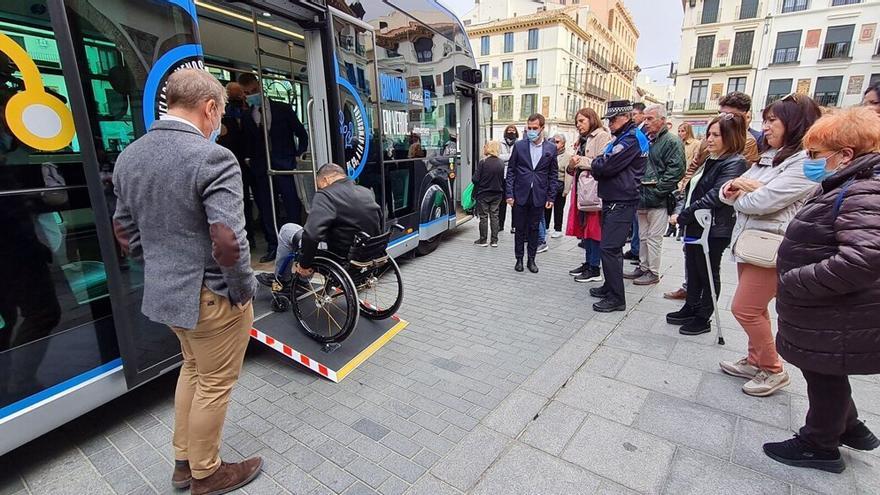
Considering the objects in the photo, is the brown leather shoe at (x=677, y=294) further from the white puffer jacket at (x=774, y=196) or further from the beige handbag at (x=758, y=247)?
the beige handbag at (x=758, y=247)

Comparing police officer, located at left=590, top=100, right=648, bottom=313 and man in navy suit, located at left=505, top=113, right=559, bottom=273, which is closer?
police officer, located at left=590, top=100, right=648, bottom=313

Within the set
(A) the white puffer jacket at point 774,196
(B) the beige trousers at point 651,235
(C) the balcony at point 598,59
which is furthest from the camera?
(C) the balcony at point 598,59

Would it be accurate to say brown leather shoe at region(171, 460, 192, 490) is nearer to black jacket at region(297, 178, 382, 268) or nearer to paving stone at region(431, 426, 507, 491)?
paving stone at region(431, 426, 507, 491)

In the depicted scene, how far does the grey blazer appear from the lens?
163 centimetres

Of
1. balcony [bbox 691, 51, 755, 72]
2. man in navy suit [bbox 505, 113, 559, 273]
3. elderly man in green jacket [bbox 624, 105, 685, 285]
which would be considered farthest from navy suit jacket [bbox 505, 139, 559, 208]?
balcony [bbox 691, 51, 755, 72]

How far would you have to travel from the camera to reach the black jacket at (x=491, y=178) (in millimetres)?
6430

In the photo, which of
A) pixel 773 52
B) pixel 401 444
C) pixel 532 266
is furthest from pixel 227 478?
pixel 773 52

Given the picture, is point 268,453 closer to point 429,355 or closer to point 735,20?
point 429,355

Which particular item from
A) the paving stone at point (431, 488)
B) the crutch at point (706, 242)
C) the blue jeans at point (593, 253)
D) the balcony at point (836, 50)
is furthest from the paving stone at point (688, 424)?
the balcony at point (836, 50)

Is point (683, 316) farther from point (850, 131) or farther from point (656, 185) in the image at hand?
point (850, 131)

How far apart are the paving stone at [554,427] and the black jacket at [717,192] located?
1.95 metres

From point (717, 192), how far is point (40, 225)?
4.24m

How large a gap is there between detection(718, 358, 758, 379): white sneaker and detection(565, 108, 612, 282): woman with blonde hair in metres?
1.97

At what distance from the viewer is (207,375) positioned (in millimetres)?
1898
